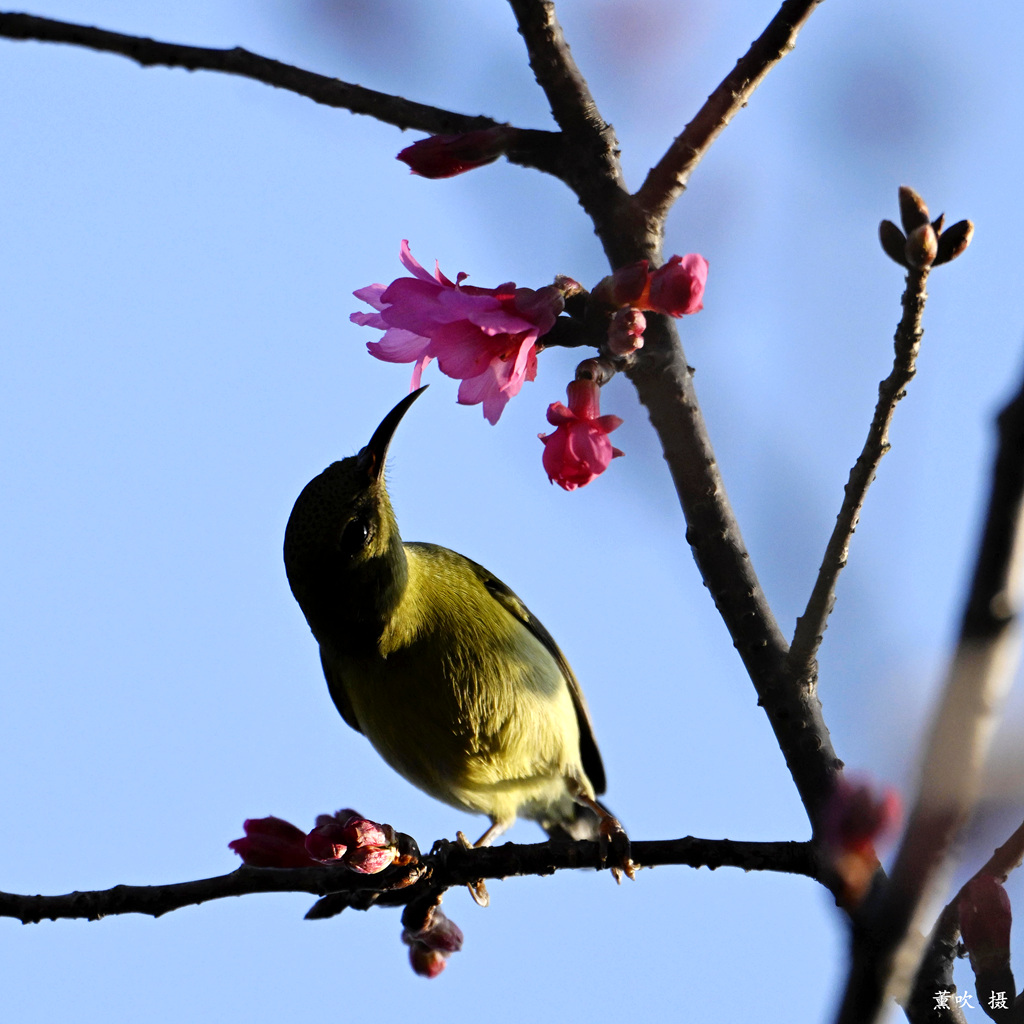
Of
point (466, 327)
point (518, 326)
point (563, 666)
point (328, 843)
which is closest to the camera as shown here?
point (518, 326)

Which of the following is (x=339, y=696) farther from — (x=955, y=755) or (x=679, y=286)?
(x=955, y=755)

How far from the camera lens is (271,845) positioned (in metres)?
2.73

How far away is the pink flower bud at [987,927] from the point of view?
2170mm

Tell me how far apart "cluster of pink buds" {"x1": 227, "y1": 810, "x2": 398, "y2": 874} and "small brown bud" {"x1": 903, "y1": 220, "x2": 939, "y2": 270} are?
169cm

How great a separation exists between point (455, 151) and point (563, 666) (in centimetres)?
340

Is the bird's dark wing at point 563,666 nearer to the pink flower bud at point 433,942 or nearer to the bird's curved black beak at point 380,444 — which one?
the bird's curved black beak at point 380,444

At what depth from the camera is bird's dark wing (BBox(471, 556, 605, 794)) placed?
5168 millimetres

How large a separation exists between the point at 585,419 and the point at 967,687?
1421 millimetres

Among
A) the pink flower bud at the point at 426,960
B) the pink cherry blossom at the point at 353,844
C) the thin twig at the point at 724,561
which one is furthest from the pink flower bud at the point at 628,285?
the pink flower bud at the point at 426,960

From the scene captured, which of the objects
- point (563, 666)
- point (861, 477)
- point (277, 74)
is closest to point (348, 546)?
point (563, 666)

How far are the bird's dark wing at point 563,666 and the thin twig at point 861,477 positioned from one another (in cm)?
287

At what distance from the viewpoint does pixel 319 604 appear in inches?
179

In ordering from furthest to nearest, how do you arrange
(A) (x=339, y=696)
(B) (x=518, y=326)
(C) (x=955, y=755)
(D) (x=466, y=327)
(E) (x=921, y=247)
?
(A) (x=339, y=696) → (D) (x=466, y=327) → (B) (x=518, y=326) → (E) (x=921, y=247) → (C) (x=955, y=755)

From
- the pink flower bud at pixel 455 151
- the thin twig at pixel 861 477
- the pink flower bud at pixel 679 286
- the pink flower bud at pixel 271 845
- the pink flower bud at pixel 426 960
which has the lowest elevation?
the pink flower bud at pixel 426 960
